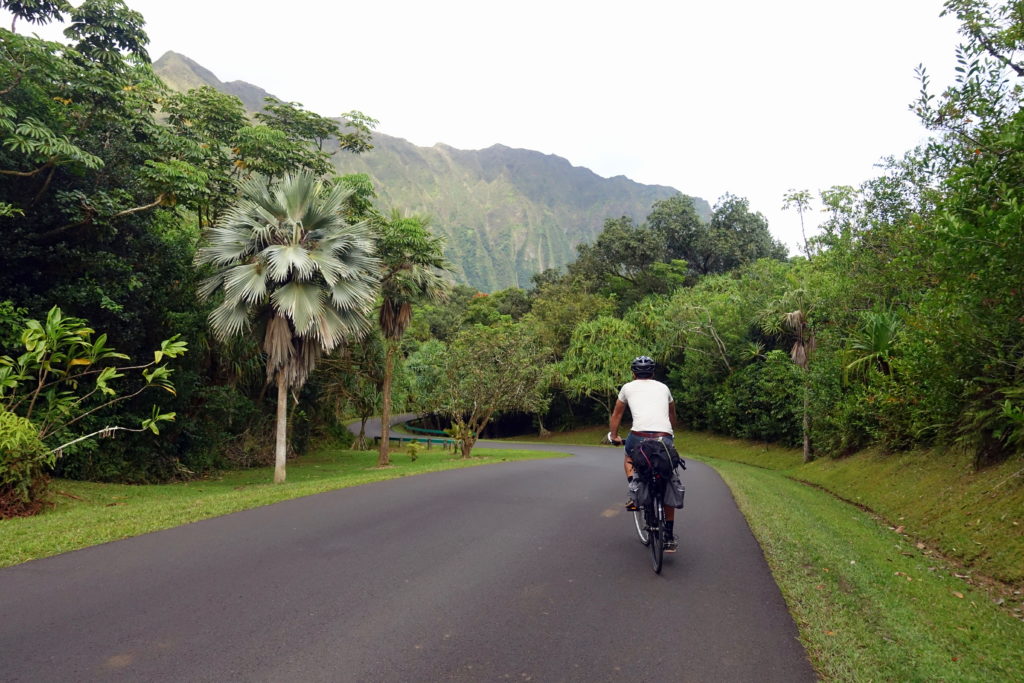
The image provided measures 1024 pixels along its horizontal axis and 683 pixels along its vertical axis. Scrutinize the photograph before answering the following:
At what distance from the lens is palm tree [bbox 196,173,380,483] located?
16531 millimetres

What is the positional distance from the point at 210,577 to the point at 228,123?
786 inches

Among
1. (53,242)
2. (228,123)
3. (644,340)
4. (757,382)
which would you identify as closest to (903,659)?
(53,242)

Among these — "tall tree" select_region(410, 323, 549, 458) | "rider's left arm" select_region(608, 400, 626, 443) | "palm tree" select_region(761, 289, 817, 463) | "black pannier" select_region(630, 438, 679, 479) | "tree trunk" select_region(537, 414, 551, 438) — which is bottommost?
"tree trunk" select_region(537, 414, 551, 438)

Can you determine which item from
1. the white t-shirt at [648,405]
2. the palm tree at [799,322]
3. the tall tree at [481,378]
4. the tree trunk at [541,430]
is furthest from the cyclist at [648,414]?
the tree trunk at [541,430]

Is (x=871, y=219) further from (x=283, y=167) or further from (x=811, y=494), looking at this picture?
(x=283, y=167)

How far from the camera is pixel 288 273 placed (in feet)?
55.8

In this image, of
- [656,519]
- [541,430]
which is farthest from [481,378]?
[541,430]

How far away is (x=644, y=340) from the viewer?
45594mm

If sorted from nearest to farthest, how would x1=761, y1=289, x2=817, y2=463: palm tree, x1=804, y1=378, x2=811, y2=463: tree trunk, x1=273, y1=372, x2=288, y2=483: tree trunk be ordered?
x1=273, y1=372, x2=288, y2=483: tree trunk
x1=804, y1=378, x2=811, y2=463: tree trunk
x1=761, y1=289, x2=817, y2=463: palm tree

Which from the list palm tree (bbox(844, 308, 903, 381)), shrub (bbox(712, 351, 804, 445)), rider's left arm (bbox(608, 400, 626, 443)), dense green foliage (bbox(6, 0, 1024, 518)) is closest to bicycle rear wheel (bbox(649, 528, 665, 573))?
rider's left arm (bbox(608, 400, 626, 443))

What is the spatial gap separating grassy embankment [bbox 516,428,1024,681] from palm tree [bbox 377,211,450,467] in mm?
12689

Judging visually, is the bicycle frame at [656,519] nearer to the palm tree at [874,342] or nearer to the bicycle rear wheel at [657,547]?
the bicycle rear wheel at [657,547]

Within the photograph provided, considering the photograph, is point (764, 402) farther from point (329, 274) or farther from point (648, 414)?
point (648, 414)

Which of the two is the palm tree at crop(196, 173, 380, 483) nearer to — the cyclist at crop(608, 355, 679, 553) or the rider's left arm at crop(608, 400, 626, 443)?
the rider's left arm at crop(608, 400, 626, 443)
